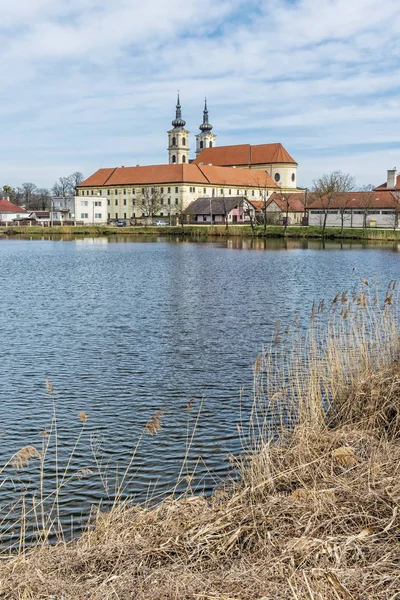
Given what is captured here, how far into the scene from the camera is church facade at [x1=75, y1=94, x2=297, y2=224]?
123 metres

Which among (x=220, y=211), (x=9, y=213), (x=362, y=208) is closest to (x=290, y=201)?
(x=220, y=211)

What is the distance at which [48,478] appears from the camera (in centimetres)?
850

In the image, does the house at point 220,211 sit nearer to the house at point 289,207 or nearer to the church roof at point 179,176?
the house at point 289,207

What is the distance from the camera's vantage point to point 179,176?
420 feet

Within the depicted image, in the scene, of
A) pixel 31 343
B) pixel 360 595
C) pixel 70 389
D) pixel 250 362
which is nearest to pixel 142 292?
A: pixel 31 343

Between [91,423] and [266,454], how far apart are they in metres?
4.51

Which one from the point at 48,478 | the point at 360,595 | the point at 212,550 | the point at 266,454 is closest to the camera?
the point at 360,595

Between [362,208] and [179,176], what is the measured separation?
4815 cm

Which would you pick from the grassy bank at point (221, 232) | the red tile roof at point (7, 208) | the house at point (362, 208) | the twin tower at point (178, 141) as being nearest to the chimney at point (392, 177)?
the house at point (362, 208)

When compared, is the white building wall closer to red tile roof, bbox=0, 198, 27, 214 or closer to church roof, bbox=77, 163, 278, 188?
church roof, bbox=77, 163, 278, 188

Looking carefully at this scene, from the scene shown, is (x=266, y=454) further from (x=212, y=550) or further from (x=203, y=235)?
(x=203, y=235)

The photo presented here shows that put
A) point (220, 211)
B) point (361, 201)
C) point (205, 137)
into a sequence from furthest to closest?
point (205, 137)
point (220, 211)
point (361, 201)

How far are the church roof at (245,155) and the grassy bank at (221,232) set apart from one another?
55531 mm

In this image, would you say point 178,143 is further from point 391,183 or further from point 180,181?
point 391,183
